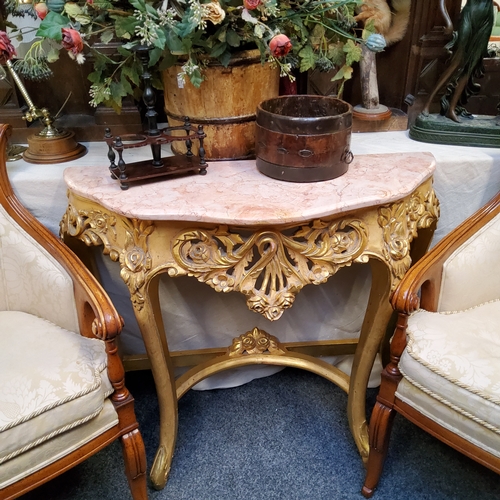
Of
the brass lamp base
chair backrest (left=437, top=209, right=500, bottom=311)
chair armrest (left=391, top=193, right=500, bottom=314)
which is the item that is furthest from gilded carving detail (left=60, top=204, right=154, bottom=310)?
chair backrest (left=437, top=209, right=500, bottom=311)

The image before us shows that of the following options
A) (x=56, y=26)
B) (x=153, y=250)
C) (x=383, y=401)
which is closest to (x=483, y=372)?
(x=383, y=401)

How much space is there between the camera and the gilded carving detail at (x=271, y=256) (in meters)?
1.08

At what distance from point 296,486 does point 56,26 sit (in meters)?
1.34

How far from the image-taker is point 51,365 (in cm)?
104

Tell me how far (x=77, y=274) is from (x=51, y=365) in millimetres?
220

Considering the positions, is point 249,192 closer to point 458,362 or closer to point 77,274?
point 77,274

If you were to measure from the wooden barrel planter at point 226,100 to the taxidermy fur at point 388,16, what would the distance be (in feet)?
1.19

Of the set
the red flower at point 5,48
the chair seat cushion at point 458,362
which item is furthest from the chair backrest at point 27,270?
the chair seat cushion at point 458,362

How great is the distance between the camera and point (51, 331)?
1.17 metres

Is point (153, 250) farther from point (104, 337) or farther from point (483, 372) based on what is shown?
point (483, 372)

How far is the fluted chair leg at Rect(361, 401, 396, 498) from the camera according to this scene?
3.99ft

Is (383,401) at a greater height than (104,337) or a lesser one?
lesser

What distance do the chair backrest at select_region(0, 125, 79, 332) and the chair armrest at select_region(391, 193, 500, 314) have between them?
801 millimetres

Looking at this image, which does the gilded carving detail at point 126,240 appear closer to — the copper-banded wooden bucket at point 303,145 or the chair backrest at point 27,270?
the chair backrest at point 27,270
